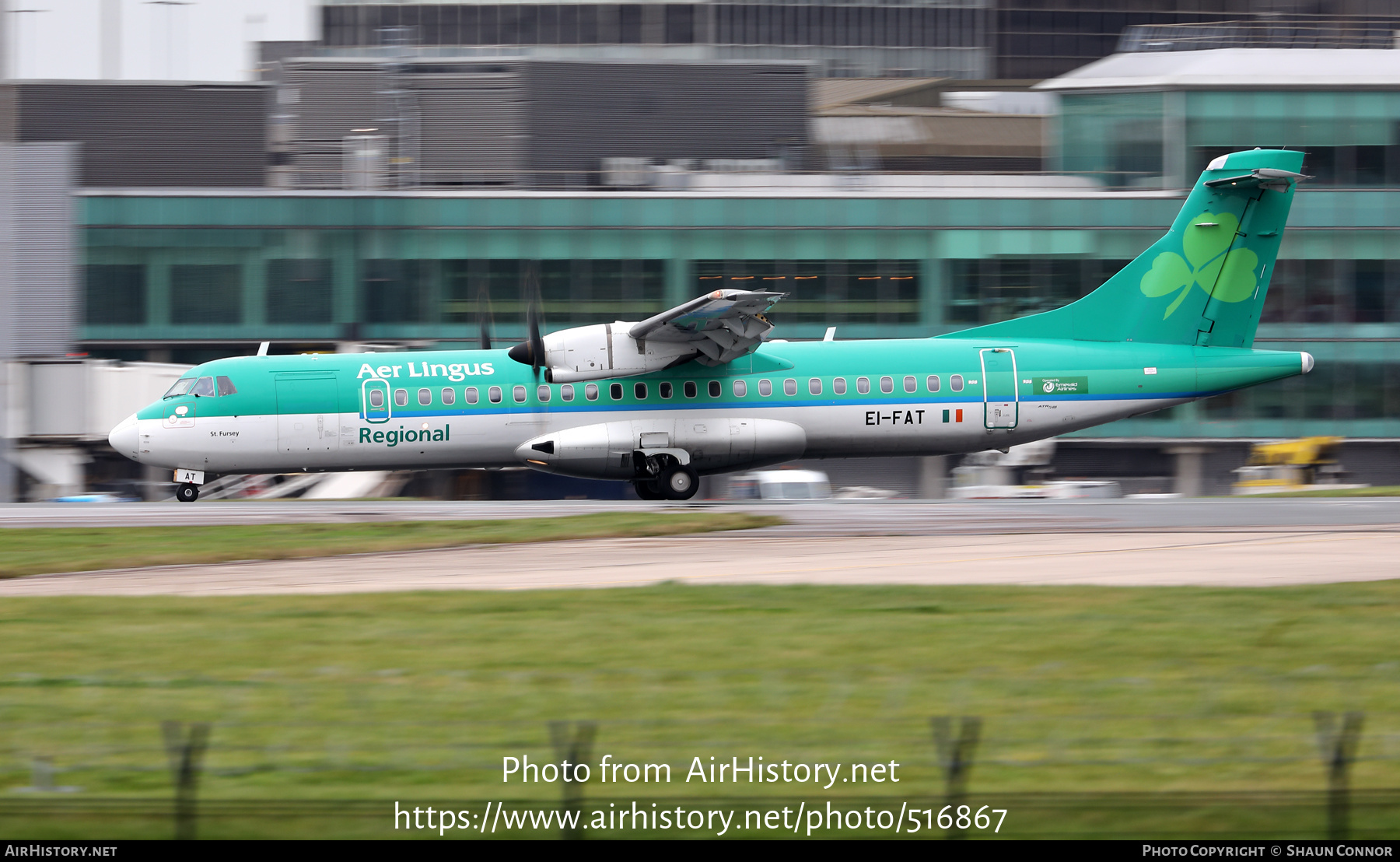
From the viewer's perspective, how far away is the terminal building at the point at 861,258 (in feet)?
154

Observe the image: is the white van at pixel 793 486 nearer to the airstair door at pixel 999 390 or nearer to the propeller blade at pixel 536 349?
the airstair door at pixel 999 390

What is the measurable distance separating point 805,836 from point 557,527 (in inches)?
608

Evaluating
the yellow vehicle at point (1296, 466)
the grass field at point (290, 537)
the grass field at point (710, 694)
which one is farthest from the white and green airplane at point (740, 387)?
the yellow vehicle at point (1296, 466)

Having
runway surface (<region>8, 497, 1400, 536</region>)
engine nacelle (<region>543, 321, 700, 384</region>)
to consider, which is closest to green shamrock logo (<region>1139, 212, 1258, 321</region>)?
runway surface (<region>8, 497, 1400, 536</region>)

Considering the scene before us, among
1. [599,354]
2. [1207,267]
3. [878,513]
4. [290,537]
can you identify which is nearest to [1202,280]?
[1207,267]

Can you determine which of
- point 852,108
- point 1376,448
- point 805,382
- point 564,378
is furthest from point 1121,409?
point 852,108

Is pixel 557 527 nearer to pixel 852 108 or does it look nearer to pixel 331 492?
pixel 331 492

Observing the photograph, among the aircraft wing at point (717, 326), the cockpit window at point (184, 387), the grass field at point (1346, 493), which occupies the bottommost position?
the grass field at point (1346, 493)

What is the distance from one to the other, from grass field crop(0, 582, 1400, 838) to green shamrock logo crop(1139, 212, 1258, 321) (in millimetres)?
14044

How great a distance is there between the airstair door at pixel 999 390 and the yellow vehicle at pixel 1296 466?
794 inches

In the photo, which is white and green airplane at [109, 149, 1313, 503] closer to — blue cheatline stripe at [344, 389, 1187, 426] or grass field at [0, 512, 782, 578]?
blue cheatline stripe at [344, 389, 1187, 426]

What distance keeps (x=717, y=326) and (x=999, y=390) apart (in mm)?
5681

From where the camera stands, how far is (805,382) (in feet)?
87.4

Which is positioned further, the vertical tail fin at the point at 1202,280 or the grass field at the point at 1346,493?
the grass field at the point at 1346,493
